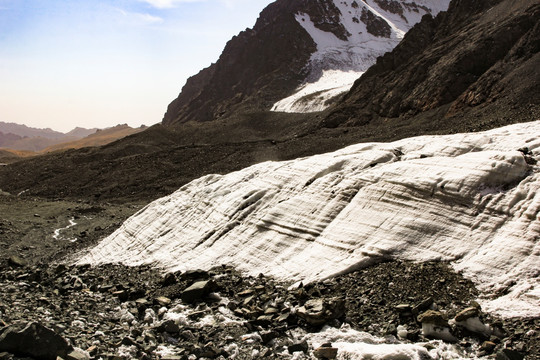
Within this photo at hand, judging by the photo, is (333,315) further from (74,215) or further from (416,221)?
(74,215)

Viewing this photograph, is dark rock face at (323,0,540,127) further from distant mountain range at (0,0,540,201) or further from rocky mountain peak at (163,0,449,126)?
rocky mountain peak at (163,0,449,126)

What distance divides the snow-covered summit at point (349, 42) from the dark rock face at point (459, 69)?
19461mm

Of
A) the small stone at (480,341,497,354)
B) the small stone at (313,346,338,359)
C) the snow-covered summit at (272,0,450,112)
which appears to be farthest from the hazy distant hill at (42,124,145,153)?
the small stone at (480,341,497,354)

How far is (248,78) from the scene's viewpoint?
117 meters

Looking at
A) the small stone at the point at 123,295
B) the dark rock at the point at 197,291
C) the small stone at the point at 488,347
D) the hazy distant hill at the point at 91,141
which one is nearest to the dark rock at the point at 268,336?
the dark rock at the point at 197,291

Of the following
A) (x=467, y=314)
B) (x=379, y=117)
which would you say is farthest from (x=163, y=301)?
(x=379, y=117)

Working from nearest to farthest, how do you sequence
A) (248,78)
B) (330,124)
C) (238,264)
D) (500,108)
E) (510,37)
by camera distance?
(238,264) → (500,108) → (510,37) → (330,124) → (248,78)

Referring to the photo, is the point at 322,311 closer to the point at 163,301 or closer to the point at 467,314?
the point at 467,314

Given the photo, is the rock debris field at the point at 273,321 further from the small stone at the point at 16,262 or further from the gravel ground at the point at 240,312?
the small stone at the point at 16,262

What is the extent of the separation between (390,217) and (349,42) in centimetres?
12472

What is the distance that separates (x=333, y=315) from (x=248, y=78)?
11265 centimetres

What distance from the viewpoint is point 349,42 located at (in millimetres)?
127375

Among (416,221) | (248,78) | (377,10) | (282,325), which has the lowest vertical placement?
Answer: (282,325)

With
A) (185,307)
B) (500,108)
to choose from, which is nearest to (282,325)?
(185,307)
